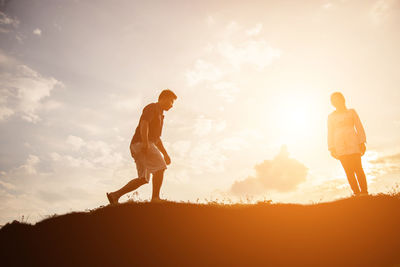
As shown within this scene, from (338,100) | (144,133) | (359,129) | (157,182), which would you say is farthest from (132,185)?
(359,129)

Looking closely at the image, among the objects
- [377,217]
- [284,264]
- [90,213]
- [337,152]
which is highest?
[337,152]

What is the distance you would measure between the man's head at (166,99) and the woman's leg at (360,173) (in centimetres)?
502

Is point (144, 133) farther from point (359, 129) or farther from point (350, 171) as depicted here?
point (359, 129)

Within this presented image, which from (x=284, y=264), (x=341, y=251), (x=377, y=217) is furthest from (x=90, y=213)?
(x=377, y=217)

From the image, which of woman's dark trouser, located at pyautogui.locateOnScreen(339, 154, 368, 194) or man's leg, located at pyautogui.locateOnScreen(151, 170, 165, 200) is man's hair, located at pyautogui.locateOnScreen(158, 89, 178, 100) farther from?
woman's dark trouser, located at pyautogui.locateOnScreen(339, 154, 368, 194)

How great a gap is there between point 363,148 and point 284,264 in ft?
14.0

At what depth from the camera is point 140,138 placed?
678 cm

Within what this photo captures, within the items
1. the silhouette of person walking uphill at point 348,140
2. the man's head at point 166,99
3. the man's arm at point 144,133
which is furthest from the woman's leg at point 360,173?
the man's arm at point 144,133

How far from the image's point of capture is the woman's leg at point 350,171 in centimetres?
736

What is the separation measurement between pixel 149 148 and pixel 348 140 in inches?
208

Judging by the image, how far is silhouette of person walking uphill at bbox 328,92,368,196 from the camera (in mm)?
7363

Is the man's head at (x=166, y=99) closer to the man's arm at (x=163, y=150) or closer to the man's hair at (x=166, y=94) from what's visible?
the man's hair at (x=166, y=94)

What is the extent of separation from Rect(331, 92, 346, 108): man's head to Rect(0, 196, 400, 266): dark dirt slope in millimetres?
2988

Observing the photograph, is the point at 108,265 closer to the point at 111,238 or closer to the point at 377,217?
the point at 111,238
